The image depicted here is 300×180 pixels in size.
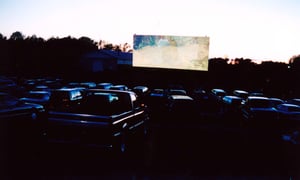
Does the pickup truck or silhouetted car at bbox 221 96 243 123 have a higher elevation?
the pickup truck

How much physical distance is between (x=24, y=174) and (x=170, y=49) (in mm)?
18511

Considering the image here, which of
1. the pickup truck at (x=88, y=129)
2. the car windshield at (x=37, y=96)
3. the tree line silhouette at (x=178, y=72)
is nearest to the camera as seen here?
the pickup truck at (x=88, y=129)

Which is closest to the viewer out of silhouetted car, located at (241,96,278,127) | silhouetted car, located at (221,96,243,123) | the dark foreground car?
the dark foreground car

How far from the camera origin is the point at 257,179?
598 cm

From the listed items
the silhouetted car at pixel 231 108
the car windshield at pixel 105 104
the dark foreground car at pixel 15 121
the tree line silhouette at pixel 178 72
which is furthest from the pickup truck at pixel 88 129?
the tree line silhouette at pixel 178 72

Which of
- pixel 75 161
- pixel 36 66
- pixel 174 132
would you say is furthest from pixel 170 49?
pixel 36 66

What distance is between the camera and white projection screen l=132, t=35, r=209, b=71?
21766mm

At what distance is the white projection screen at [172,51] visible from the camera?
21.8 m

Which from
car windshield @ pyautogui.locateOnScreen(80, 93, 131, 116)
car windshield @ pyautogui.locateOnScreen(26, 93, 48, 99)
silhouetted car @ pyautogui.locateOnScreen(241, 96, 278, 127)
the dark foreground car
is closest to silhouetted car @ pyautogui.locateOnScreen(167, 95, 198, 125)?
silhouetted car @ pyautogui.locateOnScreen(241, 96, 278, 127)

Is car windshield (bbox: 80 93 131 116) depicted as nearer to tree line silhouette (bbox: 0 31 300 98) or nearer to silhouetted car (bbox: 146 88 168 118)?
silhouetted car (bbox: 146 88 168 118)

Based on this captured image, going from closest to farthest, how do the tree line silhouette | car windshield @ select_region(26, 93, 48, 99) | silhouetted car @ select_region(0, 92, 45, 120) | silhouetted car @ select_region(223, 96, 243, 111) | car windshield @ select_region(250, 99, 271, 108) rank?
silhouetted car @ select_region(0, 92, 45, 120)
car windshield @ select_region(250, 99, 271, 108)
car windshield @ select_region(26, 93, 48, 99)
silhouetted car @ select_region(223, 96, 243, 111)
the tree line silhouette

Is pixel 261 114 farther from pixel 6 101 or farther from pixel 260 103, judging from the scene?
pixel 6 101

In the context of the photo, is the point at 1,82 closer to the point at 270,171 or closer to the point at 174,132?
the point at 174,132

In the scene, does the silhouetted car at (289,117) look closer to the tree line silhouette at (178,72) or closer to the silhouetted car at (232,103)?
the silhouetted car at (232,103)
